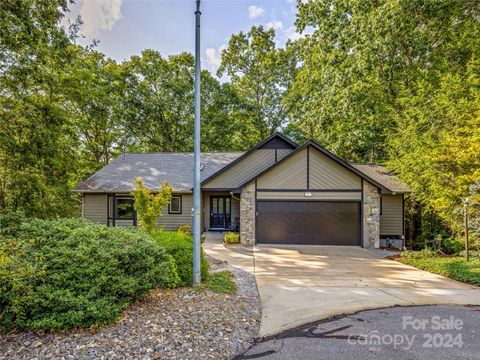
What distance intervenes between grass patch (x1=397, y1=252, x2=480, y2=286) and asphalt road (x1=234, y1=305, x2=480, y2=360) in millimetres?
2345

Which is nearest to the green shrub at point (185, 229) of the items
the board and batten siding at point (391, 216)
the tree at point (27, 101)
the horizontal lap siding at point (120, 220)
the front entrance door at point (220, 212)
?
the horizontal lap siding at point (120, 220)

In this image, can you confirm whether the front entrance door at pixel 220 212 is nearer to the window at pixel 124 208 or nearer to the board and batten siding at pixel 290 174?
the board and batten siding at pixel 290 174

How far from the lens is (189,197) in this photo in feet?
47.1

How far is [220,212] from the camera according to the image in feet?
49.5

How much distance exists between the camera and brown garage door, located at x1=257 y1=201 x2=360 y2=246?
36.1 feet

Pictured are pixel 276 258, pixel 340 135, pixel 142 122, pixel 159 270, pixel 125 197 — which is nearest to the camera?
pixel 159 270

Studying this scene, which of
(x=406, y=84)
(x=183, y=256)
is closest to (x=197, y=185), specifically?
(x=183, y=256)

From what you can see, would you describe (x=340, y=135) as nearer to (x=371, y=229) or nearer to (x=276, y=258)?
(x=371, y=229)

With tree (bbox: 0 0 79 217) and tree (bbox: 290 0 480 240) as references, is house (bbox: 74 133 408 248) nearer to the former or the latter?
tree (bbox: 290 0 480 240)

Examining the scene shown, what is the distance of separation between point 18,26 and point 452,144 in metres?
13.2

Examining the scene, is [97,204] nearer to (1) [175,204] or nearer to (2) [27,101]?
(1) [175,204]

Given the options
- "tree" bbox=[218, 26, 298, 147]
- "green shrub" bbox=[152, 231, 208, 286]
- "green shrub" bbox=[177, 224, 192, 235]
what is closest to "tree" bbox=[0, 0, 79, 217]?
"green shrub" bbox=[152, 231, 208, 286]

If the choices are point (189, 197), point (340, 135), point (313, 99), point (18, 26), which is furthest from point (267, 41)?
point (18, 26)

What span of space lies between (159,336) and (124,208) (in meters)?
12.4
